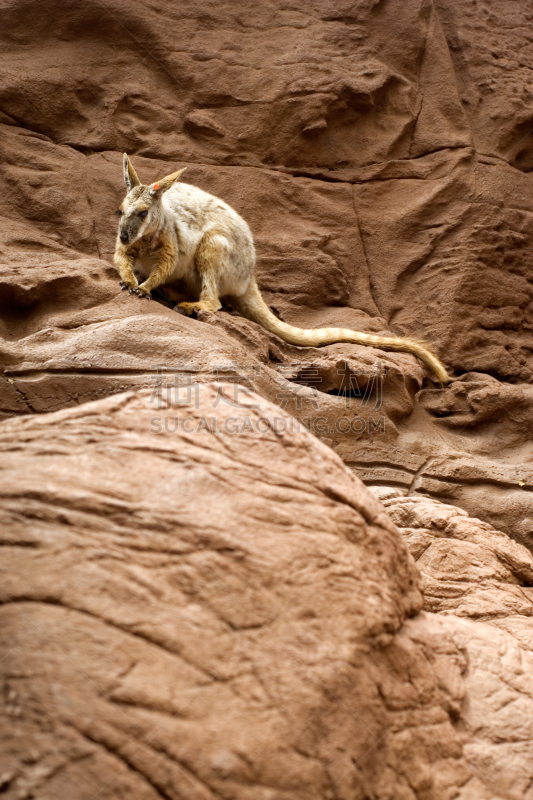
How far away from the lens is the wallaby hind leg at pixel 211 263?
6.36 m

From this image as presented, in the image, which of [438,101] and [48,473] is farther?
[438,101]

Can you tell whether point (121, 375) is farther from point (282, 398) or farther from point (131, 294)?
point (282, 398)

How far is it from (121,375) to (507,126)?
579cm

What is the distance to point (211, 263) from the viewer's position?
6430 millimetres

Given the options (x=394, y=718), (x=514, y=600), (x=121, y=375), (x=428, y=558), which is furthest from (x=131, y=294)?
(x=394, y=718)

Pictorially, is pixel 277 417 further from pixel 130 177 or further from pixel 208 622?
pixel 130 177

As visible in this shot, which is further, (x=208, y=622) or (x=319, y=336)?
(x=319, y=336)

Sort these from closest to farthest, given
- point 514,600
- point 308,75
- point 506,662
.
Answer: point 506,662
point 514,600
point 308,75

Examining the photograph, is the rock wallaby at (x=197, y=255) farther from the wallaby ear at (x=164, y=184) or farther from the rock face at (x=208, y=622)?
the rock face at (x=208, y=622)

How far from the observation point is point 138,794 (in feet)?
6.22

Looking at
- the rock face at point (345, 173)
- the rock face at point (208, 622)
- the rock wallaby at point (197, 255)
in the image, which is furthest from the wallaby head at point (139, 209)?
the rock face at point (208, 622)

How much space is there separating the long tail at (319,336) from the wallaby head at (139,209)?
1.22m

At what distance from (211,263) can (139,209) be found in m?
0.84

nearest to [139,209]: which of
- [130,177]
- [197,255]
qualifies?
[130,177]
